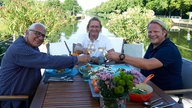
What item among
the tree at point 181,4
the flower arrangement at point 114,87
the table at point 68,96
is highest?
the tree at point 181,4

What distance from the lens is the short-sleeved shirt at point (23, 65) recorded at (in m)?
2.05

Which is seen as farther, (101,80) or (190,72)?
(190,72)

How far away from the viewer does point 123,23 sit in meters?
7.93

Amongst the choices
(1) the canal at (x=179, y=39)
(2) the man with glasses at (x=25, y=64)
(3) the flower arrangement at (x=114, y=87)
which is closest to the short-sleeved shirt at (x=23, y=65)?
(2) the man with glasses at (x=25, y=64)

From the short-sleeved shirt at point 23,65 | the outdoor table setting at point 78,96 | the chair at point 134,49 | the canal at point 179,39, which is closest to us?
the outdoor table setting at point 78,96

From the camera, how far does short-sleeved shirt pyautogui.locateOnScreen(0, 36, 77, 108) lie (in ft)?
6.73

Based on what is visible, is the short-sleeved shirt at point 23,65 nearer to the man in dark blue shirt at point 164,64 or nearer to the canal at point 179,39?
the man in dark blue shirt at point 164,64

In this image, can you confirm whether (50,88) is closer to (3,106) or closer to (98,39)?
(3,106)

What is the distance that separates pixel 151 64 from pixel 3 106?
1.43 meters

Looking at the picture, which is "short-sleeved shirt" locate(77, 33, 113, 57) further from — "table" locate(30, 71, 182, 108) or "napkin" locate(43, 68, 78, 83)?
"table" locate(30, 71, 182, 108)

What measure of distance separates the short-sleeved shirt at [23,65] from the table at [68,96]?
0.18 m

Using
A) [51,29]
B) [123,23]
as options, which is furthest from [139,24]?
[51,29]

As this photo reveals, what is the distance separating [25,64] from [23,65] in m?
0.03

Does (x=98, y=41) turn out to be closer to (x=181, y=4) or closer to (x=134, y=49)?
(x=134, y=49)
